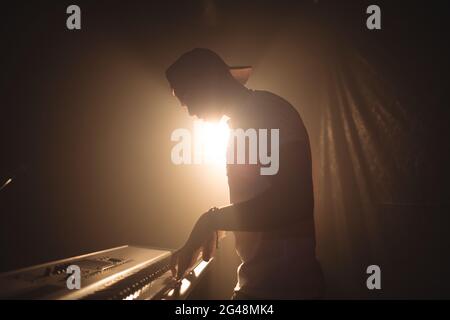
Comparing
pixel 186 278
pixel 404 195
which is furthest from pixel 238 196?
pixel 404 195

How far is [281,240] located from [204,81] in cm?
64

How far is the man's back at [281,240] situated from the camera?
94cm

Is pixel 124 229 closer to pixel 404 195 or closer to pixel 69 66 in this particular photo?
pixel 69 66

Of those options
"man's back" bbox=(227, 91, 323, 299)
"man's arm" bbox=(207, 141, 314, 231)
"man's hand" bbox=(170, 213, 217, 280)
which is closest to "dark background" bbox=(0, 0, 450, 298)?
"man's back" bbox=(227, 91, 323, 299)

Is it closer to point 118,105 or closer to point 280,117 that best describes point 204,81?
point 280,117

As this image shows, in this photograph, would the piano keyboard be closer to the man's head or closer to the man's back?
the man's back

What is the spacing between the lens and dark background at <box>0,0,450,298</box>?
2609 millimetres

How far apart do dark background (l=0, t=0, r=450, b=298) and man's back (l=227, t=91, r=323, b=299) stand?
1.35 metres

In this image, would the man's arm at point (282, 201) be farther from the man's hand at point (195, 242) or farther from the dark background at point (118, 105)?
the dark background at point (118, 105)

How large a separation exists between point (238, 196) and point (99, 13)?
2671 mm

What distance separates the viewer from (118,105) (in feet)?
10.1

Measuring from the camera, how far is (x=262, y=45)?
289 centimetres
